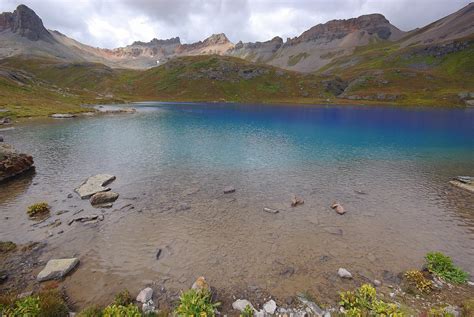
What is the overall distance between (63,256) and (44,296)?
5086mm

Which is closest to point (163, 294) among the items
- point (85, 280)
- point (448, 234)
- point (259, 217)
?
point (85, 280)

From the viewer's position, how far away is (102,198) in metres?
25.7

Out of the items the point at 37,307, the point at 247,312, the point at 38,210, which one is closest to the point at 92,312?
the point at 37,307

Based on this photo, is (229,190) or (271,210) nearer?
(271,210)

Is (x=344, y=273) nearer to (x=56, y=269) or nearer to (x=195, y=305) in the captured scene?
(x=195, y=305)

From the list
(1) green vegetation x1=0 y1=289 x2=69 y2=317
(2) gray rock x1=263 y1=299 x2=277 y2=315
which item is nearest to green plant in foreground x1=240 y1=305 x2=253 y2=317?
(2) gray rock x1=263 y1=299 x2=277 y2=315

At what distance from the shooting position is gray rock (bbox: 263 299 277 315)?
12.8 metres

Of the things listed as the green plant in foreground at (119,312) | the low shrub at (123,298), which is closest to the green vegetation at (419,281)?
the green plant in foreground at (119,312)

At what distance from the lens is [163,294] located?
14.0 meters

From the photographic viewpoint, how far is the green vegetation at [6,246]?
56.5 feet

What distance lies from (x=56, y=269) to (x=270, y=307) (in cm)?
1323

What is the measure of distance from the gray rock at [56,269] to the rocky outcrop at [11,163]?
22.1 m

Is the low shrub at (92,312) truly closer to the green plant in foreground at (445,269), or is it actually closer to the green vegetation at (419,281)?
the green vegetation at (419,281)

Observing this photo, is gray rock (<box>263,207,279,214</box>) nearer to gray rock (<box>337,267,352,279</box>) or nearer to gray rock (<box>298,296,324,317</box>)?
gray rock (<box>337,267,352,279</box>)
